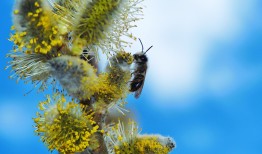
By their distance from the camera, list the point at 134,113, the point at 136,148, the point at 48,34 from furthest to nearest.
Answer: the point at 134,113
the point at 136,148
the point at 48,34

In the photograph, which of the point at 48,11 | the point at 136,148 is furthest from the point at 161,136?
the point at 48,11

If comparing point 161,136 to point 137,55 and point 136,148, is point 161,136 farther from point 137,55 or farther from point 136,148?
point 137,55

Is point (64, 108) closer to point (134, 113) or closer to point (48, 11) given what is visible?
point (48, 11)

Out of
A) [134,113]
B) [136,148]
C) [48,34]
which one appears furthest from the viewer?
[134,113]

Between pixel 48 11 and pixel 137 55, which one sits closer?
pixel 48 11

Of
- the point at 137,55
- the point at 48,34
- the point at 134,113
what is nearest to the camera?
the point at 48,34

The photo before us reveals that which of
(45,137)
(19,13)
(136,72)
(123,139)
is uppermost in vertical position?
(136,72)

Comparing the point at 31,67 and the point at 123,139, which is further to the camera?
the point at 123,139

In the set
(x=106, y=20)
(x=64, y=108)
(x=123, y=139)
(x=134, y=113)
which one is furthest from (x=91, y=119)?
(x=134, y=113)

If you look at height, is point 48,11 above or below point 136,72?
below
